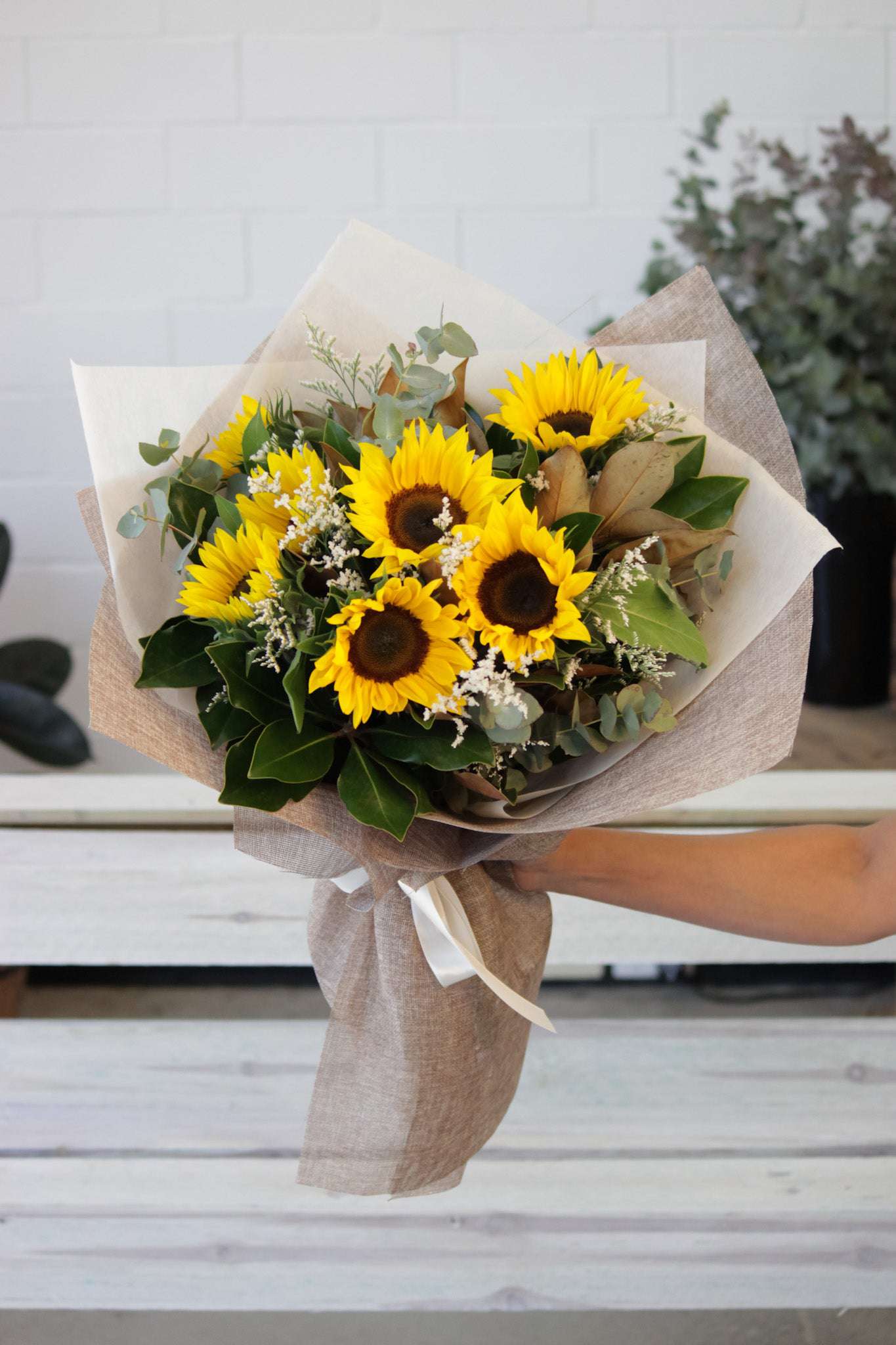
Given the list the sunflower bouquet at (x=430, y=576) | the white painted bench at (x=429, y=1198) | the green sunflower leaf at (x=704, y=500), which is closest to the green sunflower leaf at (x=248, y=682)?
the sunflower bouquet at (x=430, y=576)

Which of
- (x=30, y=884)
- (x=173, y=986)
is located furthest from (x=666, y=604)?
(x=173, y=986)

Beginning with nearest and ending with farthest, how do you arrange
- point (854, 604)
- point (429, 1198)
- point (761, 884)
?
point (761, 884)
point (429, 1198)
point (854, 604)

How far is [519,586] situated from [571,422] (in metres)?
0.11

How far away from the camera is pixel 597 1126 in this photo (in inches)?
39.3

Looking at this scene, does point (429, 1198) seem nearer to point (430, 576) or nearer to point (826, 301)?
point (430, 576)

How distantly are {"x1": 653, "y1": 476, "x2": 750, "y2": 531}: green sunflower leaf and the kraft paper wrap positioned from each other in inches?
2.1

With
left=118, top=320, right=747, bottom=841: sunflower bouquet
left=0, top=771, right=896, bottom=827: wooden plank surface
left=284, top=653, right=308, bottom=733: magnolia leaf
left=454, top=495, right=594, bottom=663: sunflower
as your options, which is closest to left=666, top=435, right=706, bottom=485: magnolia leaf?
left=118, top=320, right=747, bottom=841: sunflower bouquet

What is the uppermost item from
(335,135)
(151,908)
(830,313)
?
(335,135)

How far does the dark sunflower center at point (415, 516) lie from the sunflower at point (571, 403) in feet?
0.23

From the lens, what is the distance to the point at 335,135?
162 cm

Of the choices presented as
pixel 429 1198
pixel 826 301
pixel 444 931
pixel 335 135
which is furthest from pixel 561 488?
pixel 335 135

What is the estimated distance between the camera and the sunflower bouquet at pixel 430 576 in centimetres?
49

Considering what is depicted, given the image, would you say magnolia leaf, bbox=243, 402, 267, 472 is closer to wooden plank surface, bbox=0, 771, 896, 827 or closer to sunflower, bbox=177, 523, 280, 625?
sunflower, bbox=177, 523, 280, 625

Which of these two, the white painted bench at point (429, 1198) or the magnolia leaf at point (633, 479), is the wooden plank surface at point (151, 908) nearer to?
the white painted bench at point (429, 1198)
